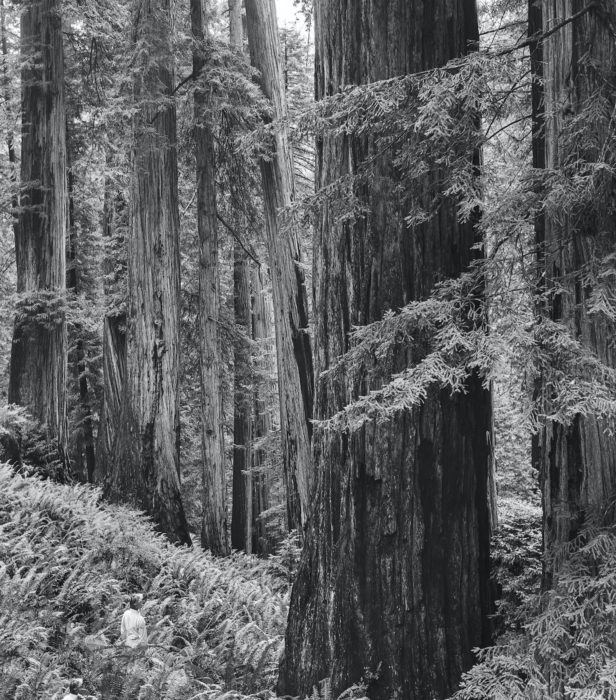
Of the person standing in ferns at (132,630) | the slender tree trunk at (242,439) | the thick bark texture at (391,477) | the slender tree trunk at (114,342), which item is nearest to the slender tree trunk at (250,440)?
the slender tree trunk at (242,439)

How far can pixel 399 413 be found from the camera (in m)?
3.70

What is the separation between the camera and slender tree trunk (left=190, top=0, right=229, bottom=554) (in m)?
12.6

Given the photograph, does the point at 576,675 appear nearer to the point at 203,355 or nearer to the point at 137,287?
the point at 137,287

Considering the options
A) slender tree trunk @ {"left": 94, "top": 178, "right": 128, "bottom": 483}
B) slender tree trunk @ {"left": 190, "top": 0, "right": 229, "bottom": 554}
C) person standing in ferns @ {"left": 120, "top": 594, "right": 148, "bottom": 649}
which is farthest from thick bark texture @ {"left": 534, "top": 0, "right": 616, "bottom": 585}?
slender tree trunk @ {"left": 190, "top": 0, "right": 229, "bottom": 554}

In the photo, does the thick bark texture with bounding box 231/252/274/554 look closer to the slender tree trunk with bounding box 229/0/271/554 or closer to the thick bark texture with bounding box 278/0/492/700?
the slender tree trunk with bounding box 229/0/271/554

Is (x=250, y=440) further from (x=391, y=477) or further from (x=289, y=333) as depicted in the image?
(x=391, y=477)

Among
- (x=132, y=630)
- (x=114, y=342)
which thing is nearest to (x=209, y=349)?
(x=114, y=342)

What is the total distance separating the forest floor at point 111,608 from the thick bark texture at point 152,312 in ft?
2.58

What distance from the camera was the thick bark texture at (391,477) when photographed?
3680 millimetres

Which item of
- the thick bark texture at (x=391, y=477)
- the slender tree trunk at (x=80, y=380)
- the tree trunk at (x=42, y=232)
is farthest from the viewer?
the slender tree trunk at (x=80, y=380)

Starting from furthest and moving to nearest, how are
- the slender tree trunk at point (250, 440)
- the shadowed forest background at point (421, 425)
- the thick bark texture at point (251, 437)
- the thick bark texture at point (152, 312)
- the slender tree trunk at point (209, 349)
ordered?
the slender tree trunk at point (250, 440) → the thick bark texture at point (251, 437) → the slender tree trunk at point (209, 349) → the thick bark texture at point (152, 312) → the shadowed forest background at point (421, 425)

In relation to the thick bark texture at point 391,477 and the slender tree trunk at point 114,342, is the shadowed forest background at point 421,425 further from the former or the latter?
the slender tree trunk at point 114,342

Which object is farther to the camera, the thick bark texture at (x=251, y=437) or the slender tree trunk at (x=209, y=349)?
the thick bark texture at (x=251, y=437)

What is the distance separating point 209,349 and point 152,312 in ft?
9.70
